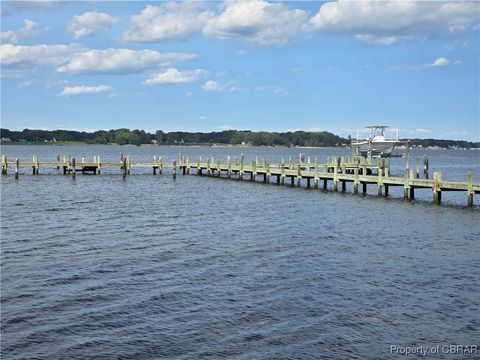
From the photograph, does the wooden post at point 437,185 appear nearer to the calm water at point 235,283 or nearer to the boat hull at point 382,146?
the calm water at point 235,283

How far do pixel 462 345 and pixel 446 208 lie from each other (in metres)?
29.3

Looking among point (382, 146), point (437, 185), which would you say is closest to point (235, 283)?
point (437, 185)

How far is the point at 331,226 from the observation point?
3550 cm

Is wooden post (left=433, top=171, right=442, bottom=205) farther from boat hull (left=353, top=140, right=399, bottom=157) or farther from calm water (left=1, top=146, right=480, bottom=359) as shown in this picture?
boat hull (left=353, top=140, right=399, bottom=157)

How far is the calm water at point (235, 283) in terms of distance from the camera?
1614 centimetres

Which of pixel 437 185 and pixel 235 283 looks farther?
pixel 437 185

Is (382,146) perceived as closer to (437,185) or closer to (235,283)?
(437,185)

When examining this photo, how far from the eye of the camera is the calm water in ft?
53.0

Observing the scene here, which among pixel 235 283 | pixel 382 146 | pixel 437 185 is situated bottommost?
pixel 235 283

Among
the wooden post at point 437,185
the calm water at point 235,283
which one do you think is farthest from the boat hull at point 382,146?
the calm water at point 235,283

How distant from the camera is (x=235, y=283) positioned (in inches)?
852

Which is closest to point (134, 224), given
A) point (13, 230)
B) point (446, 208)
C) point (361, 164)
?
point (13, 230)

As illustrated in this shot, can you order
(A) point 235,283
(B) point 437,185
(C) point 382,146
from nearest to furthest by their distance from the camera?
(A) point 235,283, (B) point 437,185, (C) point 382,146

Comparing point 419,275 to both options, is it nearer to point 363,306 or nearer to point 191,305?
point 363,306
